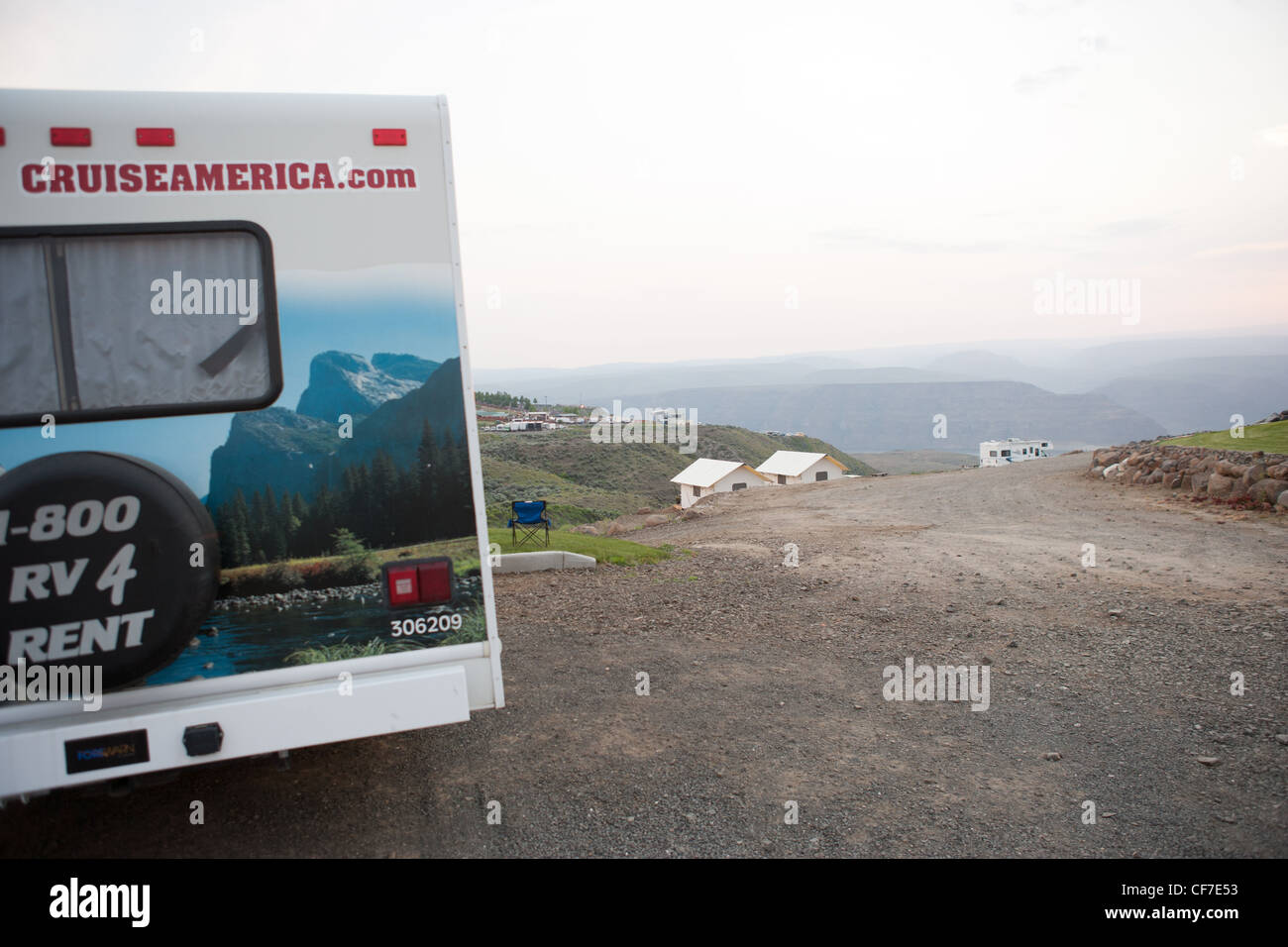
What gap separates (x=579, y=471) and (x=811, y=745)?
40.2 metres

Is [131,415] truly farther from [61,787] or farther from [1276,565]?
[1276,565]

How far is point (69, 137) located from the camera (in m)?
3.10

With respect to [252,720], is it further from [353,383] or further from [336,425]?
[353,383]

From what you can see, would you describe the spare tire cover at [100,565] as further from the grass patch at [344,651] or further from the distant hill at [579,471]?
the distant hill at [579,471]

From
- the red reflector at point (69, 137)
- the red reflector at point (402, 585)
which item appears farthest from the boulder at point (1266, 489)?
the red reflector at point (69, 137)

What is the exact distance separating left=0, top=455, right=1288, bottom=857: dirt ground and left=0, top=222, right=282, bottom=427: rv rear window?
171 centimetres

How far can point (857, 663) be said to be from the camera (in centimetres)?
601

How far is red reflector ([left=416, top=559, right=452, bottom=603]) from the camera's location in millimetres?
3416

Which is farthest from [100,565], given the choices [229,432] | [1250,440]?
[1250,440]

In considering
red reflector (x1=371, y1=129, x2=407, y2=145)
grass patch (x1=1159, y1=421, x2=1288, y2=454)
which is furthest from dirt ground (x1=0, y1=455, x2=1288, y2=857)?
grass patch (x1=1159, y1=421, x2=1288, y2=454)

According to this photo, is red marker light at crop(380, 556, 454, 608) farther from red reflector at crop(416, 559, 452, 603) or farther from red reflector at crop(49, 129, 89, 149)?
red reflector at crop(49, 129, 89, 149)

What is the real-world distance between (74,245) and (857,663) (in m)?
5.43

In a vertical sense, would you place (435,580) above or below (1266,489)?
above

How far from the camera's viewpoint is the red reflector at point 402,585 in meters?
3.37
